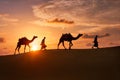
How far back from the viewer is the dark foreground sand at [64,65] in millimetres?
25047

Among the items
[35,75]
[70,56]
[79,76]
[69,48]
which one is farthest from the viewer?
[69,48]

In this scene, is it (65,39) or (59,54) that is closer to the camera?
(59,54)

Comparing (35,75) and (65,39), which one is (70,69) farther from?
(65,39)

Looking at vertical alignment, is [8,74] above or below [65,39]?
below

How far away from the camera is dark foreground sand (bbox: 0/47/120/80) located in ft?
82.2

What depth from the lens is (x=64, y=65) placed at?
2747 centimetres

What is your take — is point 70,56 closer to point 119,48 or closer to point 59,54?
point 59,54

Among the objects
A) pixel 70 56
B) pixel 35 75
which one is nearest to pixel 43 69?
pixel 35 75

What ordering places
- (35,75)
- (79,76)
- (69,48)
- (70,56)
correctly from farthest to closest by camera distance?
1. (69,48)
2. (70,56)
3. (35,75)
4. (79,76)

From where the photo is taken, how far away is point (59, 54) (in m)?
30.9

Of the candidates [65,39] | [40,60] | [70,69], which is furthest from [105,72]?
[65,39]

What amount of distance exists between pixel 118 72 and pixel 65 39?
9.57 meters

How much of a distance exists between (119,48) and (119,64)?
461 cm

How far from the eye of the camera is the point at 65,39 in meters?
33.7
